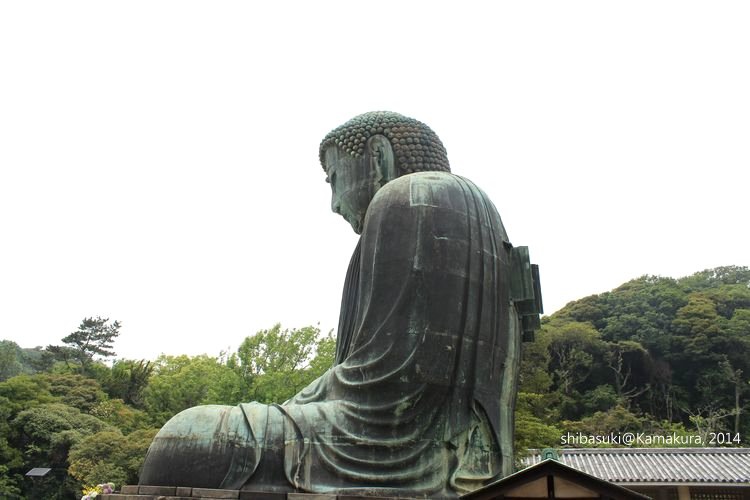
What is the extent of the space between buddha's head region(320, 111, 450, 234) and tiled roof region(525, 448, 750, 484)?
1461 centimetres

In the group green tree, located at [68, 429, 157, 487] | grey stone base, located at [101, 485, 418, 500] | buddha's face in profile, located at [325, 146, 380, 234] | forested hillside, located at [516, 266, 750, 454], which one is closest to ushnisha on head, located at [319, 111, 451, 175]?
buddha's face in profile, located at [325, 146, 380, 234]

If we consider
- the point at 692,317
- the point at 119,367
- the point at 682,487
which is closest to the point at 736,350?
the point at 692,317

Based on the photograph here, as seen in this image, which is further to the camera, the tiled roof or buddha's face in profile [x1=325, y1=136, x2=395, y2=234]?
the tiled roof

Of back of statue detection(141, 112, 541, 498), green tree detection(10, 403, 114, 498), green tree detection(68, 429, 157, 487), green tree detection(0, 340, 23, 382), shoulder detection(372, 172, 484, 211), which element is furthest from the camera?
green tree detection(0, 340, 23, 382)

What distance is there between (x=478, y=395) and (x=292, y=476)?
163 centimetres

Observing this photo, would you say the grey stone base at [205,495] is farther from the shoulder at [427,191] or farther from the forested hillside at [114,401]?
the forested hillside at [114,401]

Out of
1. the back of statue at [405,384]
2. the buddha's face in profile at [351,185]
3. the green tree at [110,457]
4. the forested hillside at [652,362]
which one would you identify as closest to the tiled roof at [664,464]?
the forested hillside at [652,362]

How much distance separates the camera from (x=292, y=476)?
507 centimetres

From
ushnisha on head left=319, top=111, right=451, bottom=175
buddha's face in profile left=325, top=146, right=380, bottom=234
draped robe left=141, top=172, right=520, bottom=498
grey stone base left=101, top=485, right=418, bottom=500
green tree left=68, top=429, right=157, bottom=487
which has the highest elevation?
ushnisha on head left=319, top=111, right=451, bottom=175

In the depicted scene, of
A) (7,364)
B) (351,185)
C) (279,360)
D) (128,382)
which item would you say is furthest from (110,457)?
(7,364)

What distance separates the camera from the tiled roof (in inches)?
763

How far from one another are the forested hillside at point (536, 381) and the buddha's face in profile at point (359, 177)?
13448 mm

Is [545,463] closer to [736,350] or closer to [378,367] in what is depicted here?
[378,367]

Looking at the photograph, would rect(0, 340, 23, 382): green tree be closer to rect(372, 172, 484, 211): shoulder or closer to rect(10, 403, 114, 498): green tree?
rect(10, 403, 114, 498): green tree
